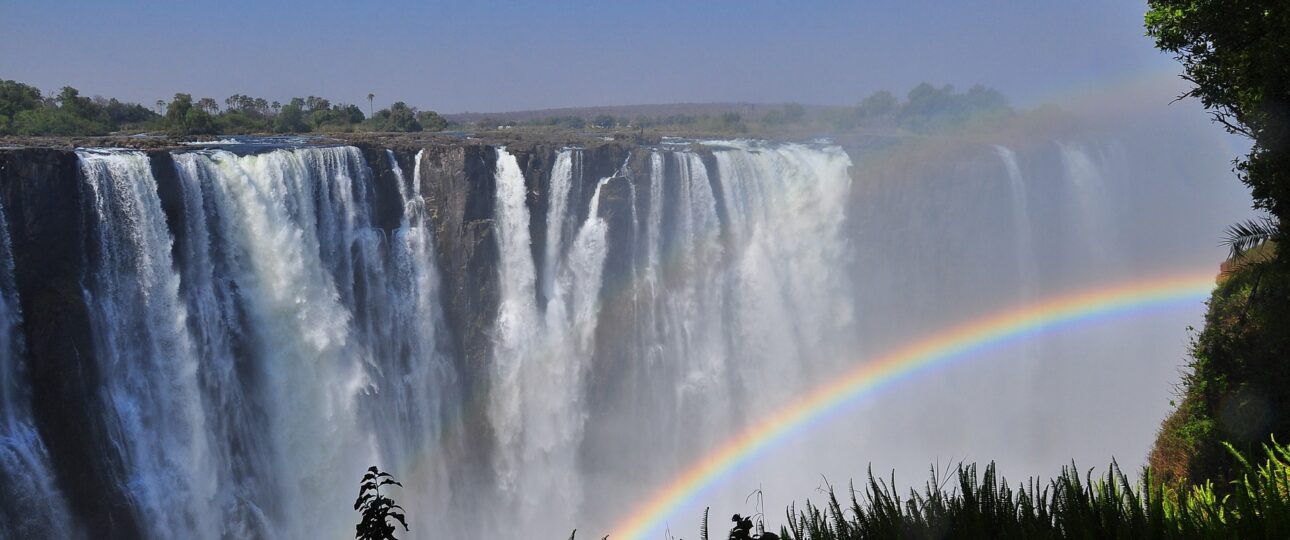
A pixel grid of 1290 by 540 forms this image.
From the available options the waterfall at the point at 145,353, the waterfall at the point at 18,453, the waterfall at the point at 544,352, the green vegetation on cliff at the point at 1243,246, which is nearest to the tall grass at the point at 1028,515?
the green vegetation on cliff at the point at 1243,246

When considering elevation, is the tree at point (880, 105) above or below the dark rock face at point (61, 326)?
above

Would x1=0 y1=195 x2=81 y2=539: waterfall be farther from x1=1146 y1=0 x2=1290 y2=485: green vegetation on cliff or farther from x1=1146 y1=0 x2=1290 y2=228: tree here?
x1=1146 y1=0 x2=1290 y2=228: tree

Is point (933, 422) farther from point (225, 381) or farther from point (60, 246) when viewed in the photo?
point (60, 246)

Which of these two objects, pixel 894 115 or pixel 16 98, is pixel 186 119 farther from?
pixel 894 115

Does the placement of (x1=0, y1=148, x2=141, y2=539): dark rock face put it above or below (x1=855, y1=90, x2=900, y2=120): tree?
below

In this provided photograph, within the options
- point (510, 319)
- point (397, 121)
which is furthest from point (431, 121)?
point (510, 319)

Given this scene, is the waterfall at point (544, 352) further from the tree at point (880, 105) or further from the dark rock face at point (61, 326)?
the tree at point (880, 105)

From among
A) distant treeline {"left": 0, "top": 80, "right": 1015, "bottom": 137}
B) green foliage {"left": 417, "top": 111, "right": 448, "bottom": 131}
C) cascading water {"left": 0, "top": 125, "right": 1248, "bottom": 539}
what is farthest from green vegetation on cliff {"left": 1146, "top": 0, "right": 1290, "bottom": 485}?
green foliage {"left": 417, "top": 111, "right": 448, "bottom": 131}

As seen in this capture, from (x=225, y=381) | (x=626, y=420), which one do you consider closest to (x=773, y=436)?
(x=626, y=420)
